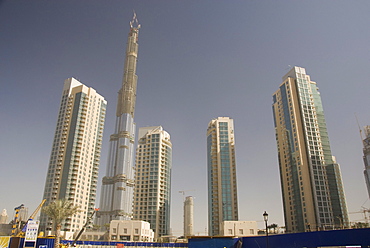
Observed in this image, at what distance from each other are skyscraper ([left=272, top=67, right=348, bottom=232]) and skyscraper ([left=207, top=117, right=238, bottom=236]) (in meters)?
23.1

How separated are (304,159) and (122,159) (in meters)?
89.7

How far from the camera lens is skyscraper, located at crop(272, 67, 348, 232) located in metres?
105

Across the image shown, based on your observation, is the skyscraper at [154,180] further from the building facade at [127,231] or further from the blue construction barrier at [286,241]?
the blue construction barrier at [286,241]

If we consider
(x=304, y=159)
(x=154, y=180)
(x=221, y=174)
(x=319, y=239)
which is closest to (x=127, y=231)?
(x=154, y=180)

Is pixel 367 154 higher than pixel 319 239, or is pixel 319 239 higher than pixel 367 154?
pixel 367 154

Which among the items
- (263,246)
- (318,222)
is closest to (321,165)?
(318,222)

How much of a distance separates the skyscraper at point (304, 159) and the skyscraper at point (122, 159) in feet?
250

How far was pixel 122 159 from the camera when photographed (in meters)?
159

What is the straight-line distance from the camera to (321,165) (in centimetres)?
11125

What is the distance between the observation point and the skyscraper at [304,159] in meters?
105

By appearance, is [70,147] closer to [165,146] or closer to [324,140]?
[165,146]

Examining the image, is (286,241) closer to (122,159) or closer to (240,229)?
(240,229)

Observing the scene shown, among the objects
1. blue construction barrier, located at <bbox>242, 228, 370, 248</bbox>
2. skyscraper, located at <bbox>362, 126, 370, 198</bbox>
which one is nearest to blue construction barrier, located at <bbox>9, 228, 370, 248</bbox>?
blue construction barrier, located at <bbox>242, 228, 370, 248</bbox>

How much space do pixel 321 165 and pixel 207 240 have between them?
74.1 metres
